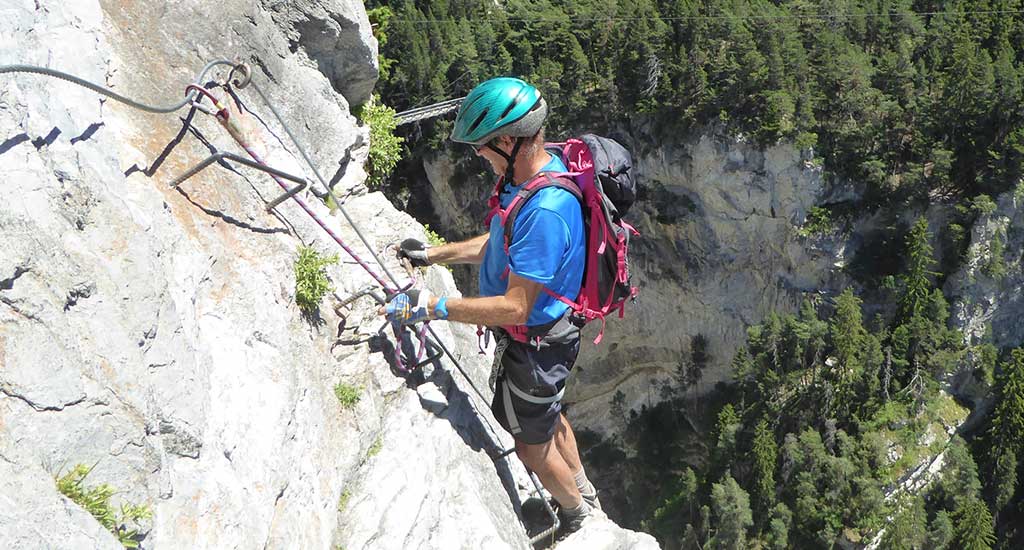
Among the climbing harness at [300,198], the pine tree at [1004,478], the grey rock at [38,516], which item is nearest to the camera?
the grey rock at [38,516]

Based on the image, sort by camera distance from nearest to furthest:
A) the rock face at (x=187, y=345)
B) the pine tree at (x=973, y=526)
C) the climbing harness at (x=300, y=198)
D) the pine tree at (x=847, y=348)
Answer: the rock face at (x=187, y=345) < the climbing harness at (x=300, y=198) < the pine tree at (x=973, y=526) < the pine tree at (x=847, y=348)

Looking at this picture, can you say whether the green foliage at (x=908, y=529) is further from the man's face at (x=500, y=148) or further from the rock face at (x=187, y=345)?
the man's face at (x=500, y=148)

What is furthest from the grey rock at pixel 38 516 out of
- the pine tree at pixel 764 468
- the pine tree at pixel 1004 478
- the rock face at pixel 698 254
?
the pine tree at pixel 1004 478

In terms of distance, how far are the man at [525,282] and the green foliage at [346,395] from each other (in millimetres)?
542

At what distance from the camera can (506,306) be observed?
4.76 meters

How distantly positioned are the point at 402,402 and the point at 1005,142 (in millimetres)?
28979

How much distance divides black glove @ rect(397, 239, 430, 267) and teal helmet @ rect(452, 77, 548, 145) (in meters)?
1.69

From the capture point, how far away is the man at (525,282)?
462cm

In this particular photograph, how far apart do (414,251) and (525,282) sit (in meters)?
2.02

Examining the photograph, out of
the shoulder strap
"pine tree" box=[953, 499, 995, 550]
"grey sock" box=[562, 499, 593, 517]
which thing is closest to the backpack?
the shoulder strap

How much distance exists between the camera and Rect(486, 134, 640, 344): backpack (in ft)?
15.7

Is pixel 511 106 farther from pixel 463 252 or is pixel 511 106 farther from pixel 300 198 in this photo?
pixel 300 198

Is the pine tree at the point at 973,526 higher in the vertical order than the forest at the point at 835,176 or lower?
lower

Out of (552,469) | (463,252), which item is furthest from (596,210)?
(552,469)
